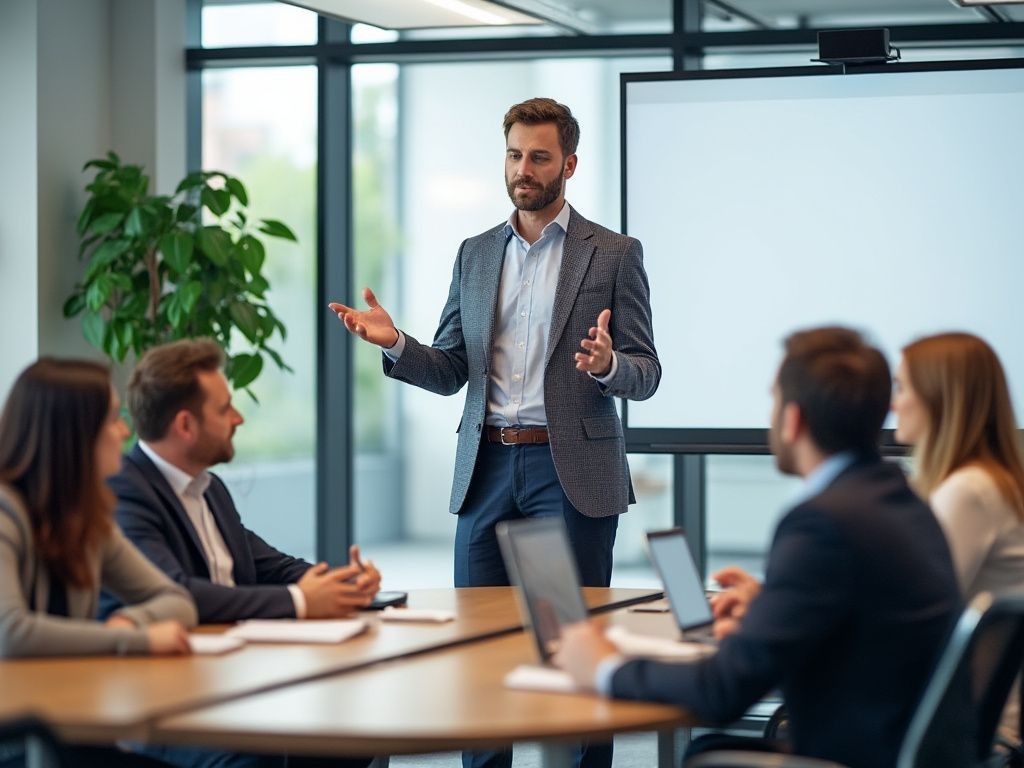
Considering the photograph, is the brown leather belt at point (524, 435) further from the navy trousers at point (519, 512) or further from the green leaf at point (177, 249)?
the green leaf at point (177, 249)

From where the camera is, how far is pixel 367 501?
6035mm

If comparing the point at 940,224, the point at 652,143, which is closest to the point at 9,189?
the point at 652,143

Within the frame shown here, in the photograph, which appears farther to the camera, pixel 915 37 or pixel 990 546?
pixel 915 37

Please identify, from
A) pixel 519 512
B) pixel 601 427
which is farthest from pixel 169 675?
pixel 601 427

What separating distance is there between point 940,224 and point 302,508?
2.82 meters

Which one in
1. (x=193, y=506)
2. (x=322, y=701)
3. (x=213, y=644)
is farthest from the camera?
(x=193, y=506)

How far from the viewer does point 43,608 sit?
2461 mm

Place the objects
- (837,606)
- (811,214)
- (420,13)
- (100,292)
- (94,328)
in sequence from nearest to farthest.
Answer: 1. (837,606)
2. (420,13)
3. (811,214)
4. (100,292)
5. (94,328)

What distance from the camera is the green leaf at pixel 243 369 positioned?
5.26m

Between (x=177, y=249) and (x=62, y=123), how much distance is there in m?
0.77

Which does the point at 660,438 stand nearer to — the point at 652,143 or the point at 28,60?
the point at 652,143

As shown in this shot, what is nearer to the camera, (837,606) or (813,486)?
(837,606)

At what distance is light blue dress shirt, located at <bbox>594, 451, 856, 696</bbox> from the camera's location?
2.15 metres

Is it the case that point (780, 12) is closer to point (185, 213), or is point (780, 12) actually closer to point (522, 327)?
point (522, 327)
